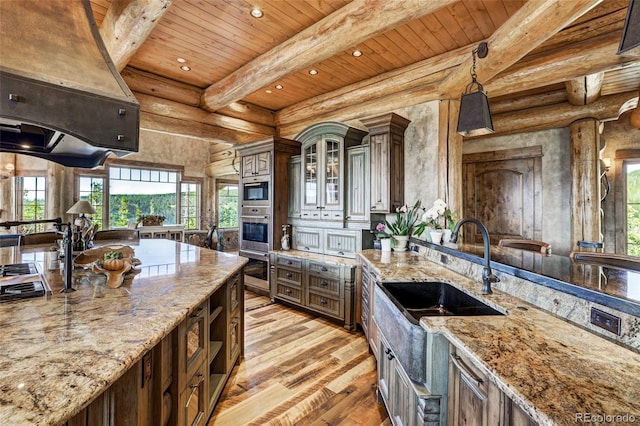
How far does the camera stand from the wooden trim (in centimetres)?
445

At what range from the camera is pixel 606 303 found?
1119mm

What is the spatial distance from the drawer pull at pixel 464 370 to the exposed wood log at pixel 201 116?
4.38 m

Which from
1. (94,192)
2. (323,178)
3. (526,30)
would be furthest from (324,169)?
(94,192)

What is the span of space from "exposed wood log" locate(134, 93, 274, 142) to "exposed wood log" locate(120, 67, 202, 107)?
0.07 meters

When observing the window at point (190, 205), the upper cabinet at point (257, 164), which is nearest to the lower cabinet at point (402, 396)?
the upper cabinet at point (257, 164)

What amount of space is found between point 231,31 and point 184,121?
6.22ft

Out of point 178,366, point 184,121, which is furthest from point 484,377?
point 184,121

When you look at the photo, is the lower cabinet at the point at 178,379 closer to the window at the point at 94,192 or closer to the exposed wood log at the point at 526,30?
the exposed wood log at the point at 526,30

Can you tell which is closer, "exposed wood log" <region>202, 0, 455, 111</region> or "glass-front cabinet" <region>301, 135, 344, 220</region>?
"exposed wood log" <region>202, 0, 455, 111</region>

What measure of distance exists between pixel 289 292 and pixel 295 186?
1.55 m

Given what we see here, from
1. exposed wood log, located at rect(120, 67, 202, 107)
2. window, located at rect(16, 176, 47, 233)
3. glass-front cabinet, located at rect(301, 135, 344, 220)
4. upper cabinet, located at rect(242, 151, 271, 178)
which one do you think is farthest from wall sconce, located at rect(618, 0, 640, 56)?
window, located at rect(16, 176, 47, 233)

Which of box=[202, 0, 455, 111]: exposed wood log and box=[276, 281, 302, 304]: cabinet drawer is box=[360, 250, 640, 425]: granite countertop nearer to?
box=[202, 0, 455, 111]: exposed wood log

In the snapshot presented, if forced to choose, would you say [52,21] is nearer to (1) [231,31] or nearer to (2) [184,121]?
(1) [231,31]

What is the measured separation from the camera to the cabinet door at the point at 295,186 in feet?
14.2
